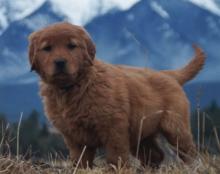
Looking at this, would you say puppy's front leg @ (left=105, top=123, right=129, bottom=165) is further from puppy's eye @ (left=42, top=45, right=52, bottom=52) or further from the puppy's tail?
the puppy's tail

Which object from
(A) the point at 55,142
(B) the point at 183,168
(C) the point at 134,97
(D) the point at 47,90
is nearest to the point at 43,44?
(D) the point at 47,90

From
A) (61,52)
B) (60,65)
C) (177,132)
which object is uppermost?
(61,52)

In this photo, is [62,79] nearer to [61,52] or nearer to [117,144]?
[61,52]

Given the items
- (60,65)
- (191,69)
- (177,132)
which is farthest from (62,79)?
(191,69)

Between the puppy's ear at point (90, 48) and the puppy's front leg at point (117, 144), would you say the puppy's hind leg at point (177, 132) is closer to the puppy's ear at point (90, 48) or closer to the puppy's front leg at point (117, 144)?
the puppy's front leg at point (117, 144)

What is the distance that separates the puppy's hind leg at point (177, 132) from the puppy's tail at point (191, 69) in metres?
0.80

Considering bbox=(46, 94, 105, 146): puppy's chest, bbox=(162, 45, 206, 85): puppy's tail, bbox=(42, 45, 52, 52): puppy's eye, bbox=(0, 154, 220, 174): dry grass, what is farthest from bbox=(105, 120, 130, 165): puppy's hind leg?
bbox=(162, 45, 206, 85): puppy's tail

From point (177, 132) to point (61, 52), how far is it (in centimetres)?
178

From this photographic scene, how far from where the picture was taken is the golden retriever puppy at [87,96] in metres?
6.89

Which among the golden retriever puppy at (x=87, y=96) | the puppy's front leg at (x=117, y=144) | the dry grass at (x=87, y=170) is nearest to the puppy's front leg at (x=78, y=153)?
the golden retriever puppy at (x=87, y=96)

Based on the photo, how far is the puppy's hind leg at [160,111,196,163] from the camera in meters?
7.86

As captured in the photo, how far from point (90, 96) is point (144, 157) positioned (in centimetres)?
171

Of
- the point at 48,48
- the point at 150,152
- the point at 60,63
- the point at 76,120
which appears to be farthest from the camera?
the point at 150,152

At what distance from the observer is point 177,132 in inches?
309
